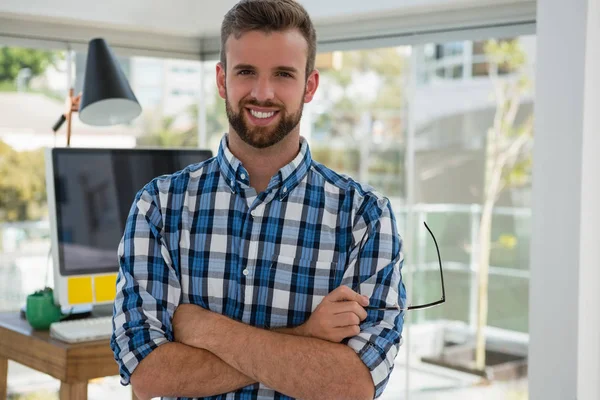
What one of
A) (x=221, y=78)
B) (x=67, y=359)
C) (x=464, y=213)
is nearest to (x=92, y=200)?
(x=67, y=359)

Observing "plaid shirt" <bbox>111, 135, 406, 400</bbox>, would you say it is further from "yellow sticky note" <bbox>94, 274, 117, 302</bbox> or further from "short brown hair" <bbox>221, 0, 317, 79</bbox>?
"yellow sticky note" <bbox>94, 274, 117, 302</bbox>

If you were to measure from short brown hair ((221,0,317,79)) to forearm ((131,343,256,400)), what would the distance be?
0.56m

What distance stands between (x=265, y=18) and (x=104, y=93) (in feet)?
4.27

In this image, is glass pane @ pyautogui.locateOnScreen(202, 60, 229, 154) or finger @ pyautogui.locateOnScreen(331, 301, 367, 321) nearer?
finger @ pyautogui.locateOnScreen(331, 301, 367, 321)

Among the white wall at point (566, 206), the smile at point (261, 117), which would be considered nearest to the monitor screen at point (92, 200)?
the smile at point (261, 117)

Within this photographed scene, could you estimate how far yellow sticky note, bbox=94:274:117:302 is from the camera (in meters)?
2.57

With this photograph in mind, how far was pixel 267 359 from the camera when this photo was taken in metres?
1.38

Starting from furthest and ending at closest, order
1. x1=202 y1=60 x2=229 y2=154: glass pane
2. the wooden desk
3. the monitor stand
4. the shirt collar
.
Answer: x1=202 y1=60 x2=229 y2=154: glass pane < the monitor stand < the wooden desk < the shirt collar

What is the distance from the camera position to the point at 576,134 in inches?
105

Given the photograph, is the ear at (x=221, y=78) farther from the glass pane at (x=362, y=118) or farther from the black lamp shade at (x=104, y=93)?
the glass pane at (x=362, y=118)

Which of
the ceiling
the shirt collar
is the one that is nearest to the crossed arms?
the shirt collar

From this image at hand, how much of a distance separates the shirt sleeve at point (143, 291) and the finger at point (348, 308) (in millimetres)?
308

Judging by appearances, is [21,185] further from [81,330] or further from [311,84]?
[311,84]

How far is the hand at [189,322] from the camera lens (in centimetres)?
142
